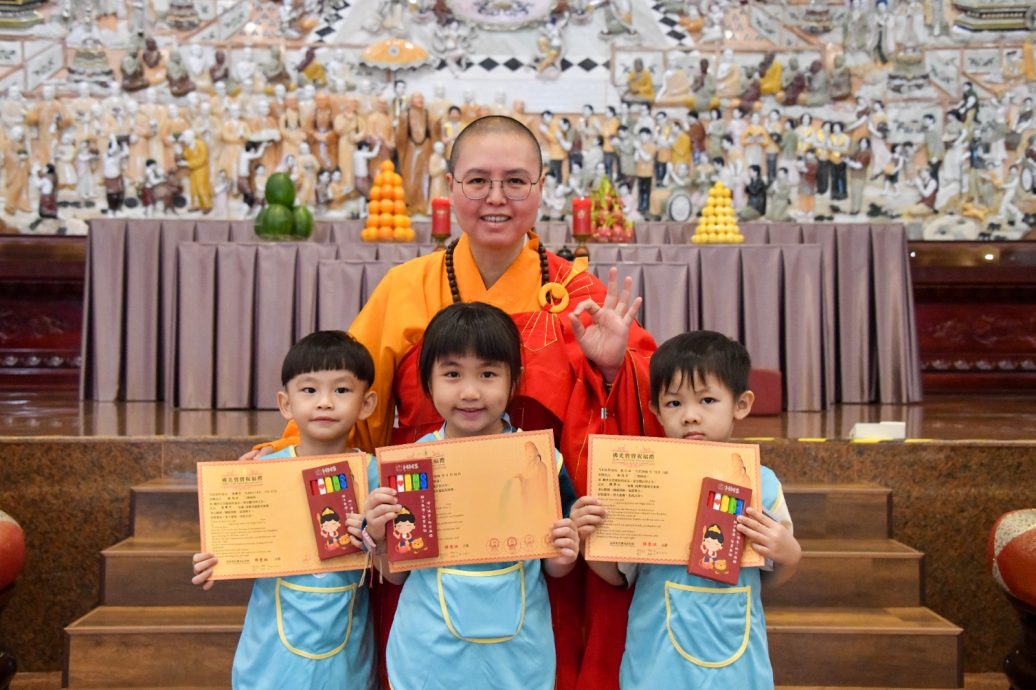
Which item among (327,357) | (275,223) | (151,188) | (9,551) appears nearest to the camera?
(327,357)

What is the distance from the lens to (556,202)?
7934mm

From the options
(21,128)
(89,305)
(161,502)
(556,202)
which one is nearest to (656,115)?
(556,202)

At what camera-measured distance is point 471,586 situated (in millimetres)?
1580

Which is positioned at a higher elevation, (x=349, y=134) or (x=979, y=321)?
(x=349, y=134)

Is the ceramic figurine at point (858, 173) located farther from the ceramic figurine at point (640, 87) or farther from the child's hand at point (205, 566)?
the child's hand at point (205, 566)

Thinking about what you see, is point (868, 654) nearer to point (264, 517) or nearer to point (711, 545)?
point (711, 545)

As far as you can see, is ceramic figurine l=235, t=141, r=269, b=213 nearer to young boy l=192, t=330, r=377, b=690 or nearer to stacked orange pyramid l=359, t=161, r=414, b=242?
stacked orange pyramid l=359, t=161, r=414, b=242

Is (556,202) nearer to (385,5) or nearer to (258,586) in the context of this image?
(385,5)

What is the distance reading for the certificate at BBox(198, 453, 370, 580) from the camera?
166 centimetres

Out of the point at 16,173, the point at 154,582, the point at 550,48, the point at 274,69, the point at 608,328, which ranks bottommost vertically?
the point at 154,582

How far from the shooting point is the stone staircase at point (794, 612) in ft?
7.96

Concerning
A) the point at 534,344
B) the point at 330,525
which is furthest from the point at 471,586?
the point at 534,344

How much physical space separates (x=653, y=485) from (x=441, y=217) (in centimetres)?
266

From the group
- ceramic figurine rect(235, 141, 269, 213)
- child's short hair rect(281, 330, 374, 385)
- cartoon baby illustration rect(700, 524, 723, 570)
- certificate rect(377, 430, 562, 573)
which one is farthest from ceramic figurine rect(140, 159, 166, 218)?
cartoon baby illustration rect(700, 524, 723, 570)
